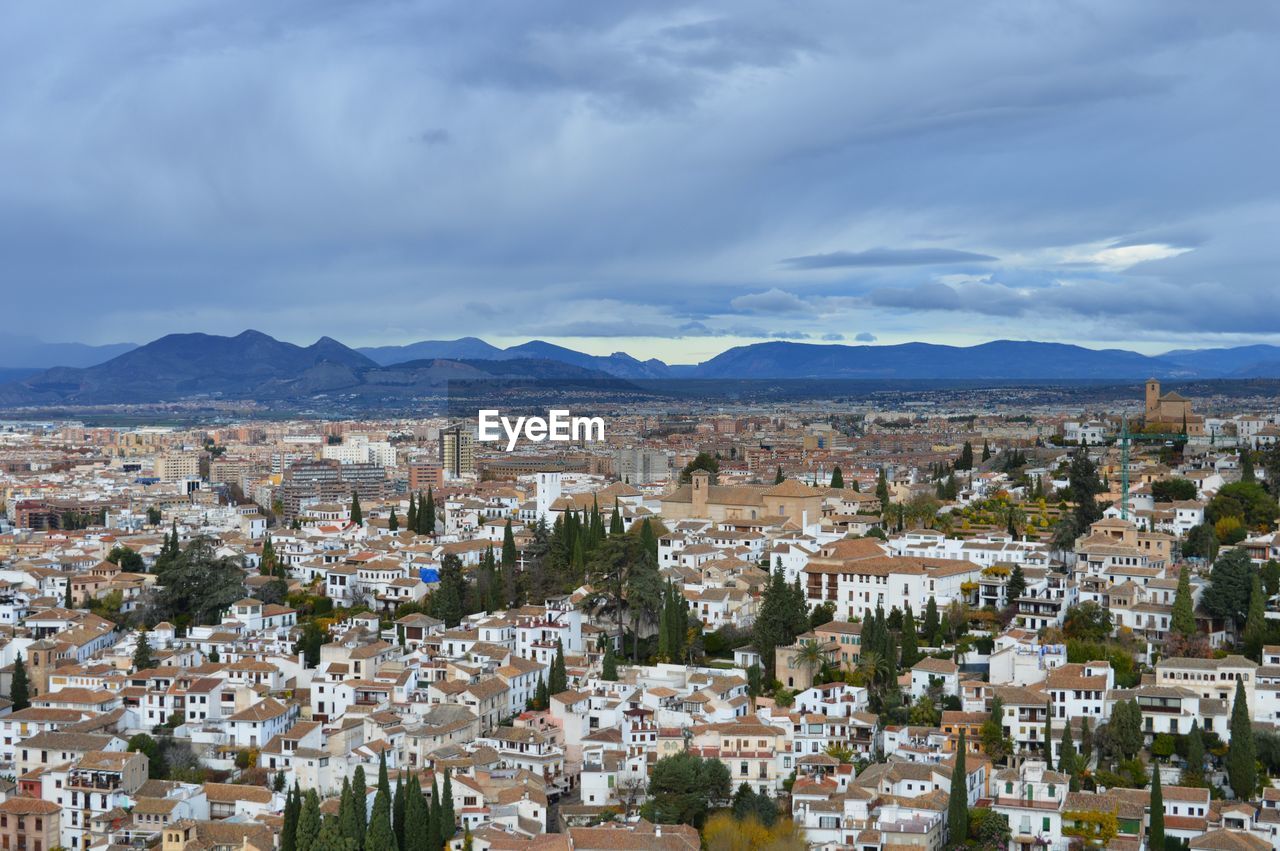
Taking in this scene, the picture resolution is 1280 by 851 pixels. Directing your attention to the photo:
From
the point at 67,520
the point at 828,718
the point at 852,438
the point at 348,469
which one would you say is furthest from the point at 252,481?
the point at 828,718

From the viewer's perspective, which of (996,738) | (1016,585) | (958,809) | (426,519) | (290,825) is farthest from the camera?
(426,519)

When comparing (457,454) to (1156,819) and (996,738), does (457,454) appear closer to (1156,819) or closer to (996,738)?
(996,738)

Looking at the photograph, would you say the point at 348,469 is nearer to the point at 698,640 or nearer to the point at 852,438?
the point at 852,438

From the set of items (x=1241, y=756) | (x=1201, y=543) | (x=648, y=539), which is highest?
(x=1201, y=543)

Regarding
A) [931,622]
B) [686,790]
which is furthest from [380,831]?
[931,622]

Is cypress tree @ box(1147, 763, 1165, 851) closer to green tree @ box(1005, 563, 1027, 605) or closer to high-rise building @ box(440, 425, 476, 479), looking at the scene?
green tree @ box(1005, 563, 1027, 605)

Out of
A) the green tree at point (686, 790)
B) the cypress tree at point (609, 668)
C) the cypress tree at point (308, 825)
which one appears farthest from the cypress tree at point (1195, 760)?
the cypress tree at point (308, 825)
